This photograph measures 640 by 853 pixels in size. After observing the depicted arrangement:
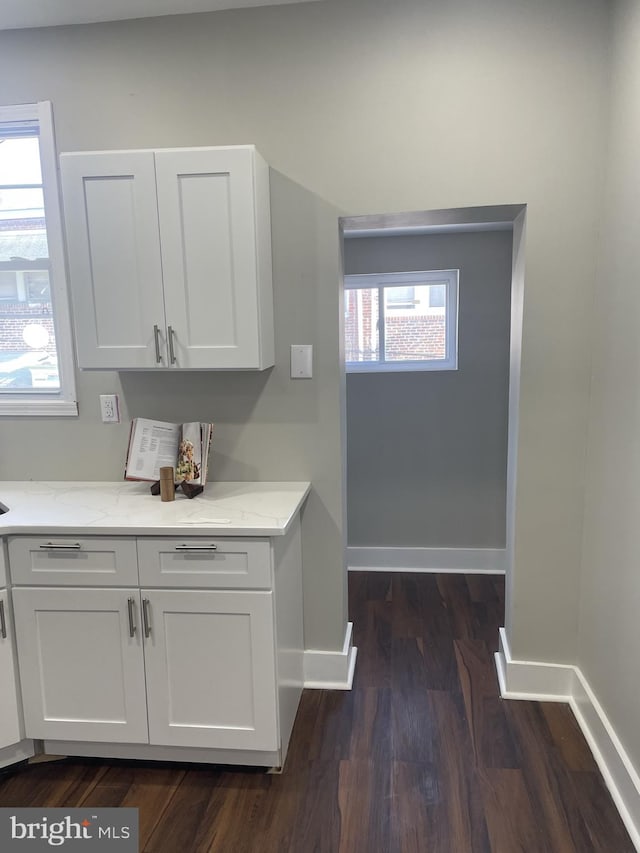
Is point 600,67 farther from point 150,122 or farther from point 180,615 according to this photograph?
point 180,615

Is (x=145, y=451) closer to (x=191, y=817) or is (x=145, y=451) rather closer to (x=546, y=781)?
(x=191, y=817)

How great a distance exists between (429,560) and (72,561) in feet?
7.64

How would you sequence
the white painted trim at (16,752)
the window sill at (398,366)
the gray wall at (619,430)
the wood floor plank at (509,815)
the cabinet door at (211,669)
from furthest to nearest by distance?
the window sill at (398,366), the white painted trim at (16,752), the cabinet door at (211,669), the gray wall at (619,430), the wood floor plank at (509,815)

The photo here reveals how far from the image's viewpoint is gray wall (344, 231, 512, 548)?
3.45 metres

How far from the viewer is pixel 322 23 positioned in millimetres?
2104

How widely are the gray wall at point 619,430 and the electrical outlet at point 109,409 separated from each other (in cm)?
187

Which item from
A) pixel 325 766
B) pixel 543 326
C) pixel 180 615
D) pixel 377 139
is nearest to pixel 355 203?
pixel 377 139

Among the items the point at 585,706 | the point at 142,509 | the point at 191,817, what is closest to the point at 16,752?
the point at 191,817

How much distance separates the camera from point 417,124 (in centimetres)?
211

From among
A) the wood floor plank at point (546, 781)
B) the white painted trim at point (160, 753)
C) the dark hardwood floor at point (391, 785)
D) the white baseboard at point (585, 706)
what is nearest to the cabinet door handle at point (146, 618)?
the white painted trim at point (160, 753)

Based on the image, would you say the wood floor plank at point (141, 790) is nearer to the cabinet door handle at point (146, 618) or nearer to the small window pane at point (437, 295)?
the cabinet door handle at point (146, 618)

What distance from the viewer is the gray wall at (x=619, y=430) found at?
→ 5.83 feet

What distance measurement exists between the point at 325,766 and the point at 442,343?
96.8 inches

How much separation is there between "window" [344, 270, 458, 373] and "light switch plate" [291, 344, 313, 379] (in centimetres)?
137
